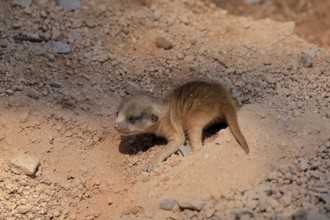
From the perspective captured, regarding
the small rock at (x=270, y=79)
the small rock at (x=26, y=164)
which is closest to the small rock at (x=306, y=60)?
the small rock at (x=270, y=79)

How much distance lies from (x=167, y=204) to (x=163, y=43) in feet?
4.62

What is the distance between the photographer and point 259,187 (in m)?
2.94

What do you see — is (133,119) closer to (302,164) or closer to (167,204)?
(167,204)

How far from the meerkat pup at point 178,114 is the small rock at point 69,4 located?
112cm

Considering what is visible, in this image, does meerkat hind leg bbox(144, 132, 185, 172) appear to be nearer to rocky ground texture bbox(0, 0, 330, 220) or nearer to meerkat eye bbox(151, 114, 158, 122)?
rocky ground texture bbox(0, 0, 330, 220)

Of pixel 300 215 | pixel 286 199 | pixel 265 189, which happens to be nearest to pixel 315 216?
pixel 300 215

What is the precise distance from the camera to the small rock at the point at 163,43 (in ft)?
13.3

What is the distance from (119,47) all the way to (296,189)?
1.69 meters

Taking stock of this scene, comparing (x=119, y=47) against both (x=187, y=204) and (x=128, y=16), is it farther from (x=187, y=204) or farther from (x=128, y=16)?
(x=187, y=204)

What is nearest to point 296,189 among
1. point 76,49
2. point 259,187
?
point 259,187

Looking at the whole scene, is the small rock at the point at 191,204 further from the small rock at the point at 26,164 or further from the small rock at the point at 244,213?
the small rock at the point at 26,164

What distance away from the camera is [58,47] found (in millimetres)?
3941

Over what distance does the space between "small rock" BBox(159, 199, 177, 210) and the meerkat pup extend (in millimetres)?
364

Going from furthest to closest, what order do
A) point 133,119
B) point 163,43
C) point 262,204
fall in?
point 163,43 → point 133,119 → point 262,204
